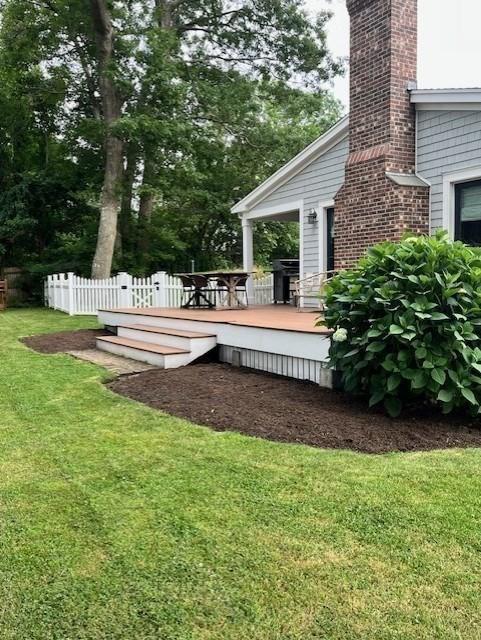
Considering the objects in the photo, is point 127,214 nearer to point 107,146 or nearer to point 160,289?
point 107,146

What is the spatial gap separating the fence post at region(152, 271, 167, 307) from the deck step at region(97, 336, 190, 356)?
535 centimetres

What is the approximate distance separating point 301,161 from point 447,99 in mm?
3902

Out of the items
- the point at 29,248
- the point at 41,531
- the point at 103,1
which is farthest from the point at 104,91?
the point at 41,531

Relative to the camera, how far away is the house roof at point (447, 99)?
22.4 ft

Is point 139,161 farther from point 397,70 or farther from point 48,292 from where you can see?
point 397,70

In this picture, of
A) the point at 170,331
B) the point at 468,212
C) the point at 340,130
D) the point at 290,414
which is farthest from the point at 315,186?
the point at 290,414

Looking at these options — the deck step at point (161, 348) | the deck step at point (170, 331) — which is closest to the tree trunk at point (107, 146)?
the deck step at point (170, 331)

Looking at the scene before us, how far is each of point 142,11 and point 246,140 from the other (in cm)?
502

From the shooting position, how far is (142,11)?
680 inches

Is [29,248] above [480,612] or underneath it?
above

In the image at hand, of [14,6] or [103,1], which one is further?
[14,6]

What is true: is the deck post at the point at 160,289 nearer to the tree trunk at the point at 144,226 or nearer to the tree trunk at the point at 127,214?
the tree trunk at the point at 127,214

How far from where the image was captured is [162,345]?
7211 mm

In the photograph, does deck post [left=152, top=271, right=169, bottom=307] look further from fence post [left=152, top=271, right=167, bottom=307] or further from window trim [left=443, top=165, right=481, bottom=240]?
window trim [left=443, top=165, right=481, bottom=240]
